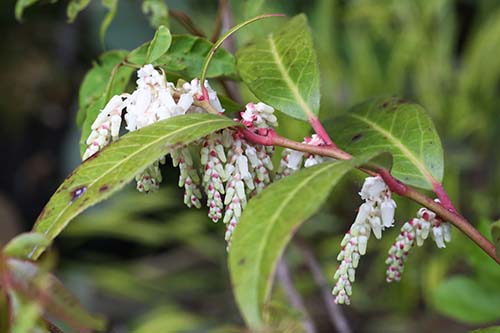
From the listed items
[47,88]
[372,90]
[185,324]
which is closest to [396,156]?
[185,324]

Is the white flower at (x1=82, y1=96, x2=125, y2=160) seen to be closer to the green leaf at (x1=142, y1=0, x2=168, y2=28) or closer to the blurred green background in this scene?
the green leaf at (x1=142, y1=0, x2=168, y2=28)

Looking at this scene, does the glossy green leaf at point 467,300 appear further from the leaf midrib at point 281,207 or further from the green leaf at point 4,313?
the green leaf at point 4,313

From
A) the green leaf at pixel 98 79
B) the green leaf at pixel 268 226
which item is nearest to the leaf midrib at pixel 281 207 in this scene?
the green leaf at pixel 268 226

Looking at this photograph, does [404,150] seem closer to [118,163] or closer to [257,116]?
[257,116]

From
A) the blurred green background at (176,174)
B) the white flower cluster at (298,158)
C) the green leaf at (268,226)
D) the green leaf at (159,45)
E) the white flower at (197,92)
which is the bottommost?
the blurred green background at (176,174)

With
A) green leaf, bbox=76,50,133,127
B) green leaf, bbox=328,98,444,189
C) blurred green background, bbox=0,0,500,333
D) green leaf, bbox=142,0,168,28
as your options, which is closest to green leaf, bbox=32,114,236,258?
green leaf, bbox=328,98,444,189
